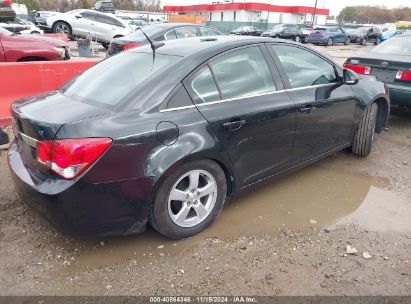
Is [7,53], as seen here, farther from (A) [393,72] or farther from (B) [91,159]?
(A) [393,72]

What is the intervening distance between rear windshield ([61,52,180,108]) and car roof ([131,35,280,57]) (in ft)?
0.32

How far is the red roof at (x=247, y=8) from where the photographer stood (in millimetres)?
61500

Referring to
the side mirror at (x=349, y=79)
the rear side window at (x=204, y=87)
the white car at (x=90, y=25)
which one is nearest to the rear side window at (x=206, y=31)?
the side mirror at (x=349, y=79)

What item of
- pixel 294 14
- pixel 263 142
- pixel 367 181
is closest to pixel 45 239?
pixel 263 142

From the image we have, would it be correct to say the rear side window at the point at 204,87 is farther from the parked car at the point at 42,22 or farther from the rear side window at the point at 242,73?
the parked car at the point at 42,22

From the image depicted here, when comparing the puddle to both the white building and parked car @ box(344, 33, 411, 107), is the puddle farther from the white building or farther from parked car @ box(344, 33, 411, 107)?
the white building

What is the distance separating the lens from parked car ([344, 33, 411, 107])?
5.89 metres

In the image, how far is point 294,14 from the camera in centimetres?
6981

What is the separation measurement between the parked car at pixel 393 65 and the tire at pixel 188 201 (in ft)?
13.5

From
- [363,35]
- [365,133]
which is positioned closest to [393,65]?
[365,133]

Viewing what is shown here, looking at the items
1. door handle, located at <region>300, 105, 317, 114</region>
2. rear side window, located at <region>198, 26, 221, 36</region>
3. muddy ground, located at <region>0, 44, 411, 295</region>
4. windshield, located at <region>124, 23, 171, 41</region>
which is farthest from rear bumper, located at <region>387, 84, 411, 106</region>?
windshield, located at <region>124, 23, 171, 41</region>

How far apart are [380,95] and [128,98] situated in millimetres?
3501

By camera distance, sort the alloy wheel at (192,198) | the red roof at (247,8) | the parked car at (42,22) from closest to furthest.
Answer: the alloy wheel at (192,198) < the parked car at (42,22) < the red roof at (247,8)

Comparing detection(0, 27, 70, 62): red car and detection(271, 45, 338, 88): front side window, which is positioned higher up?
detection(271, 45, 338, 88): front side window
